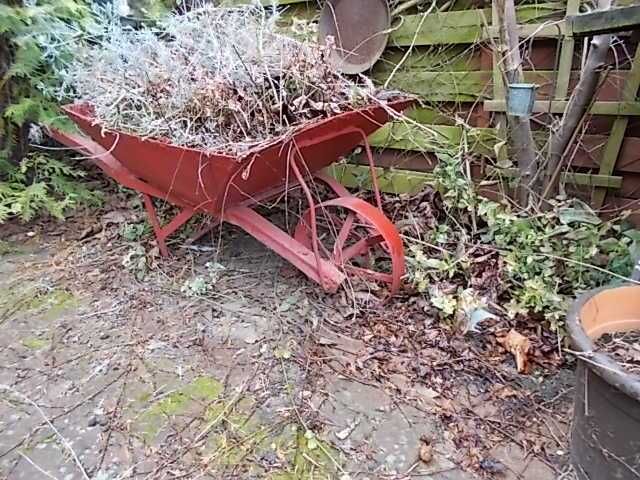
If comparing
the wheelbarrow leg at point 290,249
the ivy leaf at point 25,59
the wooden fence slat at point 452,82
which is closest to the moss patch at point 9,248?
the ivy leaf at point 25,59

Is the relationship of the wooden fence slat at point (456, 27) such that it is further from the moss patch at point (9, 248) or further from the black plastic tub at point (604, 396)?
the moss patch at point (9, 248)

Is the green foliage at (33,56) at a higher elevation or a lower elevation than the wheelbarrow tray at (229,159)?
higher

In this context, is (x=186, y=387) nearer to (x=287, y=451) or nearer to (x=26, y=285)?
(x=287, y=451)

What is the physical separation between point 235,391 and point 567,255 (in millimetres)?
1466

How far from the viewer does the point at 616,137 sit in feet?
7.70

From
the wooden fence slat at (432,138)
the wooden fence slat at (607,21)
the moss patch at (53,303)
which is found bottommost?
the moss patch at (53,303)

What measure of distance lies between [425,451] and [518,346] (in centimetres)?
61

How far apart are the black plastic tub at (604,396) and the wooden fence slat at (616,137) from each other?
3.47 feet

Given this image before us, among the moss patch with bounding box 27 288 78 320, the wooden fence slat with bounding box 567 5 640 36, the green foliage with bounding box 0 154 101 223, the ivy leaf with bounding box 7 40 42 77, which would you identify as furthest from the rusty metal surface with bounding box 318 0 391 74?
the moss patch with bounding box 27 288 78 320

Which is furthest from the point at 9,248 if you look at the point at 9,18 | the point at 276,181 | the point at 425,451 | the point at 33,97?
the point at 425,451

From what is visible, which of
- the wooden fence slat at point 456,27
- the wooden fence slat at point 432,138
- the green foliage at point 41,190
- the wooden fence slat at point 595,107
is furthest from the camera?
the green foliage at point 41,190

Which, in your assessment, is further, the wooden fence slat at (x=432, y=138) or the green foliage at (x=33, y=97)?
the green foliage at (x=33, y=97)

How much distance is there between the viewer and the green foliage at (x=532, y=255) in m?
2.08

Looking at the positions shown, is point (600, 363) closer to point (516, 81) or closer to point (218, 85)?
point (516, 81)
